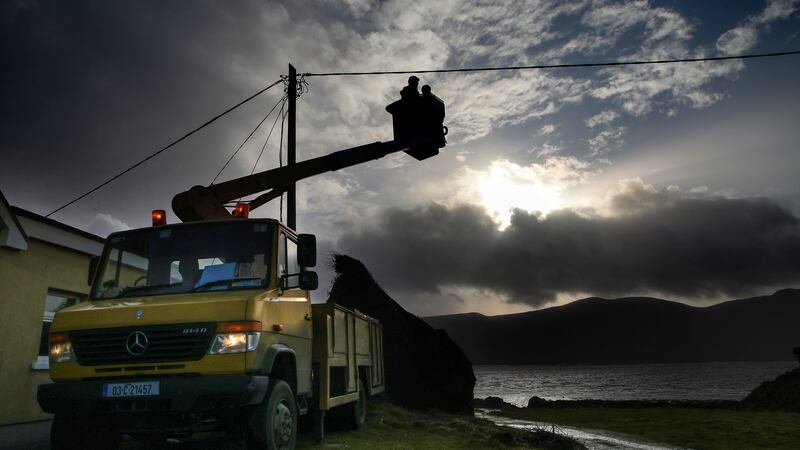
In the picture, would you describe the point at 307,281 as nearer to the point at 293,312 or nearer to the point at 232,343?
the point at 293,312

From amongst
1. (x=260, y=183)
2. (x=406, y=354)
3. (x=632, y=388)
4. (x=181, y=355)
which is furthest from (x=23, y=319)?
(x=632, y=388)

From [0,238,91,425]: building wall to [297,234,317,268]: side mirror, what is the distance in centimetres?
750

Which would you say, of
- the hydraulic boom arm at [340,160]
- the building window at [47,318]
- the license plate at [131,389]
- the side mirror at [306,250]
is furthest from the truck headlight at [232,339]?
the building window at [47,318]

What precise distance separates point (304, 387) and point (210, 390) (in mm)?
2019

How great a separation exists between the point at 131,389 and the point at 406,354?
16.2 metres

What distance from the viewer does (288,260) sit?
6980 millimetres

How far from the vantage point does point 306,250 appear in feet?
21.6

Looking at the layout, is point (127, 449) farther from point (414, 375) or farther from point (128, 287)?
point (414, 375)

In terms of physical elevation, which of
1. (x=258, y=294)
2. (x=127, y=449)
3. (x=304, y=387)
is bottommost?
(x=127, y=449)

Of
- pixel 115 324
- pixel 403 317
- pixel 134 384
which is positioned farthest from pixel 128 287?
pixel 403 317

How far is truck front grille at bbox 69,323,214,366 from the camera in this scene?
542cm

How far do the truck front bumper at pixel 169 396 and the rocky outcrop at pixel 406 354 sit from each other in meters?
14.5

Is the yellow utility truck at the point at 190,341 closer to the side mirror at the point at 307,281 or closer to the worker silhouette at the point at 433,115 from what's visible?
the side mirror at the point at 307,281

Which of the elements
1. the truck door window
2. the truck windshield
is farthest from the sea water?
the truck windshield
